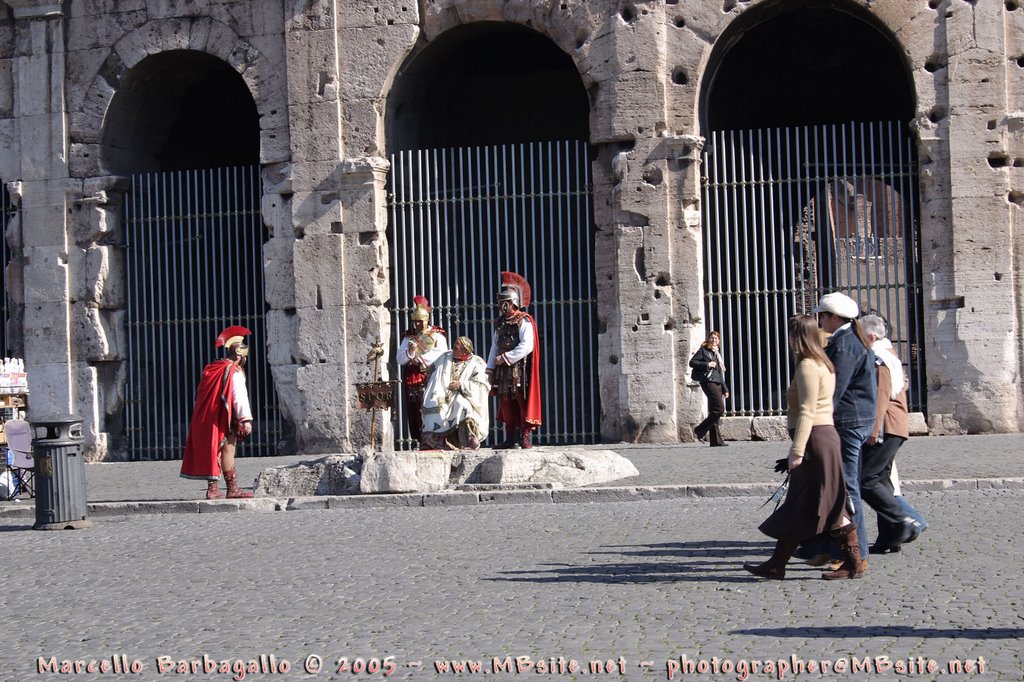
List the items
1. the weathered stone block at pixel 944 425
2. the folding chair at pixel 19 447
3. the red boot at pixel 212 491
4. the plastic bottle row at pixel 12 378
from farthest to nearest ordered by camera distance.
A: the weathered stone block at pixel 944 425 < the plastic bottle row at pixel 12 378 < the folding chair at pixel 19 447 < the red boot at pixel 212 491

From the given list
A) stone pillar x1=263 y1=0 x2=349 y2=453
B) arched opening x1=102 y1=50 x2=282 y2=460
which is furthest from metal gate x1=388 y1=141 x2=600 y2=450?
arched opening x1=102 y1=50 x2=282 y2=460

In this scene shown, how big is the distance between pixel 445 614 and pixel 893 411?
286 centimetres

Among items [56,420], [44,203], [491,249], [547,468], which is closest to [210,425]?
[56,420]

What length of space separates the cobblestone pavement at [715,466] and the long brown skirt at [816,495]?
402cm

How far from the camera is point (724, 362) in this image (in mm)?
16344

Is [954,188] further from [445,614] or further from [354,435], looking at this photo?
[445,614]

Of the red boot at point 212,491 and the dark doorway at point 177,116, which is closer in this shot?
the red boot at point 212,491

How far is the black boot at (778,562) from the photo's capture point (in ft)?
23.6

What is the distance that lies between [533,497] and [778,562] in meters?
3.89

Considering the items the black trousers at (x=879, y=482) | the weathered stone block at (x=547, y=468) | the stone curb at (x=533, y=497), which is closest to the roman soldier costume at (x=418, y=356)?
the weathered stone block at (x=547, y=468)

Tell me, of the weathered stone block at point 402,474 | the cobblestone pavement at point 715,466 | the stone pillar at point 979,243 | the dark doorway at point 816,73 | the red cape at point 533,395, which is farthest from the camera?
the dark doorway at point 816,73

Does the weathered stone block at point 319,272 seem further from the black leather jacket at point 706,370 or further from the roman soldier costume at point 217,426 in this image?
the roman soldier costume at point 217,426

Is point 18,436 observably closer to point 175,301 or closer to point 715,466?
point 175,301

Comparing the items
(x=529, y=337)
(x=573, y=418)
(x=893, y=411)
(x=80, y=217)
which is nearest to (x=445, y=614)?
(x=893, y=411)
